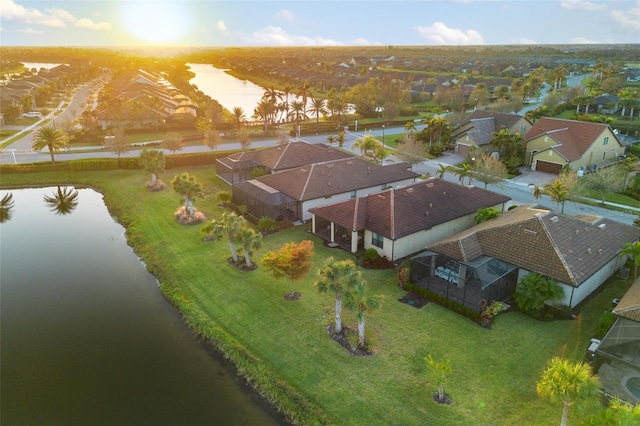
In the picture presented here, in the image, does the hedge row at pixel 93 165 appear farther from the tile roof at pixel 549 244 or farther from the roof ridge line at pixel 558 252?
the roof ridge line at pixel 558 252

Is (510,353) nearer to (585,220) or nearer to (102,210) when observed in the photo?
(585,220)

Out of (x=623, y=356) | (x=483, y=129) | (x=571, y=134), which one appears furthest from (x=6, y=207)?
(x=571, y=134)

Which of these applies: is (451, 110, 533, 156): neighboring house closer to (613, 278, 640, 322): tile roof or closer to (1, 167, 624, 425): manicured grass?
(1, 167, 624, 425): manicured grass

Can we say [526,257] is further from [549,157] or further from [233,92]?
[233,92]

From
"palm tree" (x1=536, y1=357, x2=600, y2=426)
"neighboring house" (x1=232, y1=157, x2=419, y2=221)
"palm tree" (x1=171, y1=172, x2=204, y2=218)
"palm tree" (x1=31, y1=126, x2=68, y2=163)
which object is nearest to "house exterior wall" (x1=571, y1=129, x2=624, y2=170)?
"neighboring house" (x1=232, y1=157, x2=419, y2=221)

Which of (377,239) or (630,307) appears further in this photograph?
(377,239)

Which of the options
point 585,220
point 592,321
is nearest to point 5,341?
point 592,321

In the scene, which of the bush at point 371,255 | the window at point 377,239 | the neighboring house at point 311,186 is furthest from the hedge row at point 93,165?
the bush at point 371,255
